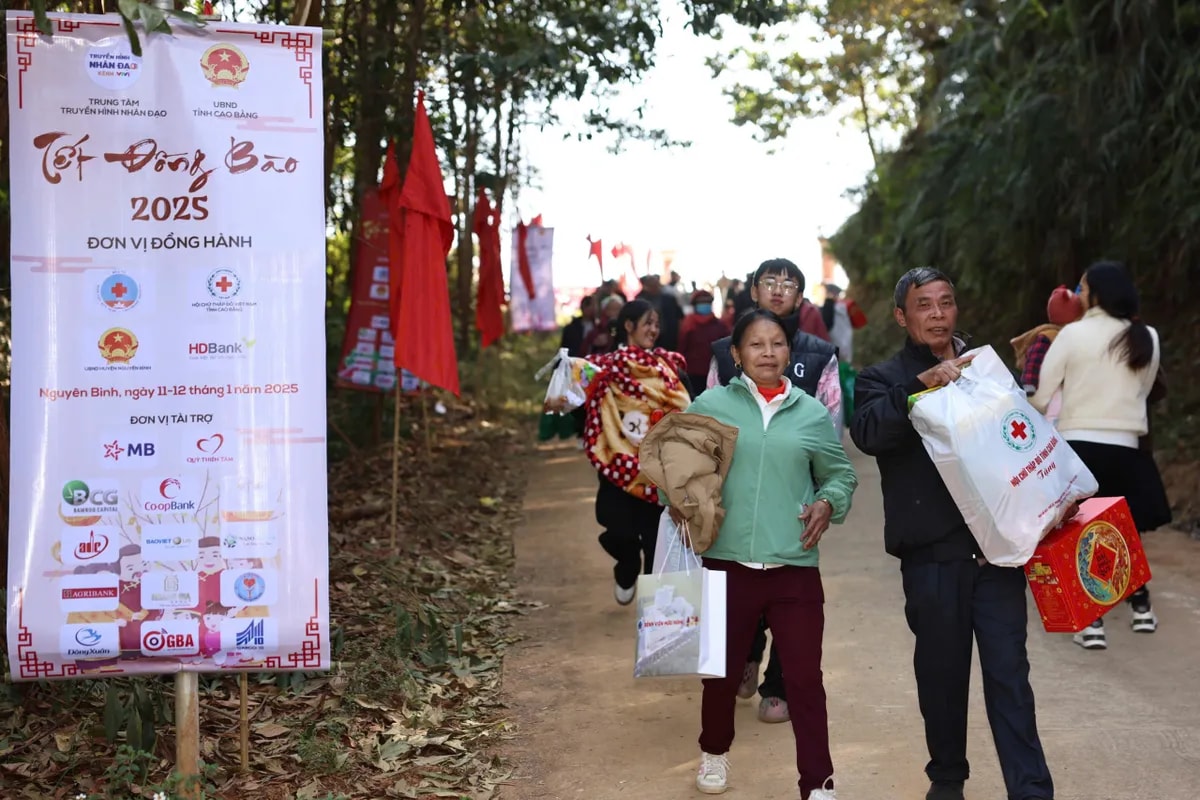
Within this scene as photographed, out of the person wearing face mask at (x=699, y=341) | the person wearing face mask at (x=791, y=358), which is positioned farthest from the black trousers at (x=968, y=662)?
the person wearing face mask at (x=699, y=341)

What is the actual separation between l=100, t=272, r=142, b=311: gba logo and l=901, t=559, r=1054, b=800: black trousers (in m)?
2.80

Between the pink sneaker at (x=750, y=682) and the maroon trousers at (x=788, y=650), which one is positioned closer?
→ the maroon trousers at (x=788, y=650)

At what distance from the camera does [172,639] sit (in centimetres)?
445

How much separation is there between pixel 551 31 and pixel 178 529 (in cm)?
781

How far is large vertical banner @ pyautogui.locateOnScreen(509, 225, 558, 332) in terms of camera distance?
70.9ft

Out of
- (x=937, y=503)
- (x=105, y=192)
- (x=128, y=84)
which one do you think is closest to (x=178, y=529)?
(x=105, y=192)

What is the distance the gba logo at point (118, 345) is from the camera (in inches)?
173

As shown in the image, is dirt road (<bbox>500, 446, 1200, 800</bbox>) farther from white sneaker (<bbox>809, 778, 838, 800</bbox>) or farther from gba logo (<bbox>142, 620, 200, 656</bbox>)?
gba logo (<bbox>142, 620, 200, 656</bbox>)

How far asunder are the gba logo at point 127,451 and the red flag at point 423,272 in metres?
4.42

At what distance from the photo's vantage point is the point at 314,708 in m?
5.91

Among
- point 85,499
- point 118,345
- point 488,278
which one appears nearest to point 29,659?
point 85,499

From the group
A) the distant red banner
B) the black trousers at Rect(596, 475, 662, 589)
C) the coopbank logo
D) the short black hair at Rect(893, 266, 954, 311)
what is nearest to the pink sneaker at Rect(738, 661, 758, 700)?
the black trousers at Rect(596, 475, 662, 589)

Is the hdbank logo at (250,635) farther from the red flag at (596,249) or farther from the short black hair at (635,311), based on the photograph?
the red flag at (596,249)

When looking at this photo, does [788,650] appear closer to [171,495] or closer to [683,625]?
[683,625]
